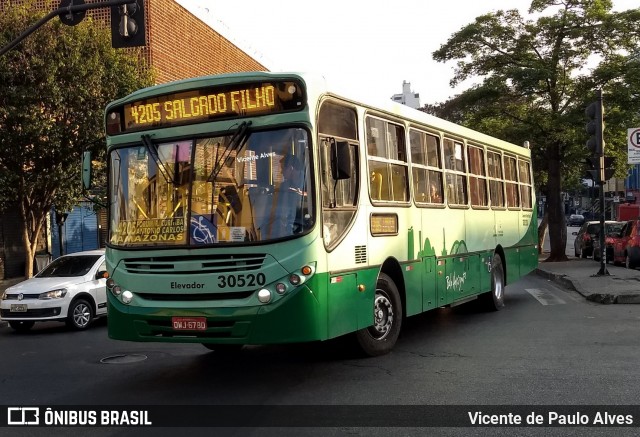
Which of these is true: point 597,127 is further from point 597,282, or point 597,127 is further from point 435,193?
point 435,193

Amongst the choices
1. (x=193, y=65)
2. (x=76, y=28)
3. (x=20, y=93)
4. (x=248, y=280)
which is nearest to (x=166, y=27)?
(x=193, y=65)

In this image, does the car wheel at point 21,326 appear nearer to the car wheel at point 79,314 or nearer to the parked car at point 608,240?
the car wheel at point 79,314

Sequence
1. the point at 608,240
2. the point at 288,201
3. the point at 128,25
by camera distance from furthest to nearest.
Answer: the point at 608,240 → the point at 128,25 → the point at 288,201

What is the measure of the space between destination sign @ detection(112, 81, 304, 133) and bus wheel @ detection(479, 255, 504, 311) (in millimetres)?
6891

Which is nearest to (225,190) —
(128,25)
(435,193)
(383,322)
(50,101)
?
(383,322)

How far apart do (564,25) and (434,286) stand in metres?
17.5

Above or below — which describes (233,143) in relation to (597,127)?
below

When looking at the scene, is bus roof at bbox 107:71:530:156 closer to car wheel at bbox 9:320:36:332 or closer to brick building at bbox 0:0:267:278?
car wheel at bbox 9:320:36:332

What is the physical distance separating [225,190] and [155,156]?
0.96 m

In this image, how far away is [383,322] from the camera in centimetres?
800

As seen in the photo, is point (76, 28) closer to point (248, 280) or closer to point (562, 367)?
point (248, 280)

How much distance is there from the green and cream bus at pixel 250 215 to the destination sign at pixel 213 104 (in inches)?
0.5

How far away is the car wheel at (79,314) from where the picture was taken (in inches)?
466

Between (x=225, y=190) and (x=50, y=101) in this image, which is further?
(x=50, y=101)
